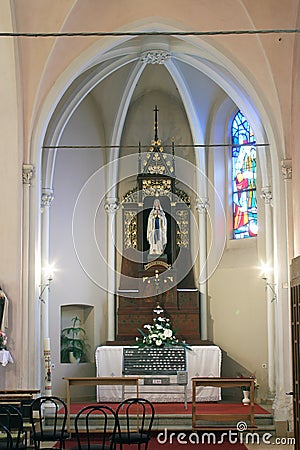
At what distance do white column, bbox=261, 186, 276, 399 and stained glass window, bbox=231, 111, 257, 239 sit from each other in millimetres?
1980

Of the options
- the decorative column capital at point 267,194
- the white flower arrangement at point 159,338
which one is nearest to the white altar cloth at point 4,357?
the white flower arrangement at point 159,338

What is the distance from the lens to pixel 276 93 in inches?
508

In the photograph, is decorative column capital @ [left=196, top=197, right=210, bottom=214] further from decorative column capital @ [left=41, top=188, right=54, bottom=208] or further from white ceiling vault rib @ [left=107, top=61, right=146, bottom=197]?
decorative column capital @ [left=41, top=188, right=54, bottom=208]

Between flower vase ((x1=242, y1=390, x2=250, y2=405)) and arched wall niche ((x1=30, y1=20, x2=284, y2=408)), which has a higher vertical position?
arched wall niche ((x1=30, y1=20, x2=284, y2=408))

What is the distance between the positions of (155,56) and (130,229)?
387 cm

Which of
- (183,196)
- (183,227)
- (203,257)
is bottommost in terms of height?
(203,257)

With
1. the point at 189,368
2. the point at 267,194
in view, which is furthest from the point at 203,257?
the point at 267,194

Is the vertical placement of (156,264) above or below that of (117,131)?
below

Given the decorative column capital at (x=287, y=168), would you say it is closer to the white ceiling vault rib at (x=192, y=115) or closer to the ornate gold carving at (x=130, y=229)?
the white ceiling vault rib at (x=192, y=115)

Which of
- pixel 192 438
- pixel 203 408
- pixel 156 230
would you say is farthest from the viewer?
pixel 156 230

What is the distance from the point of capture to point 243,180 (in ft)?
55.0

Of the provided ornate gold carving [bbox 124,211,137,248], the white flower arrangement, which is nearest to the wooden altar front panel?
the white flower arrangement

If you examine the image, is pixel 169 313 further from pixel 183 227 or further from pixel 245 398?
pixel 245 398

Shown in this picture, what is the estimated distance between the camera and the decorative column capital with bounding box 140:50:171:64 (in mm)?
14750
